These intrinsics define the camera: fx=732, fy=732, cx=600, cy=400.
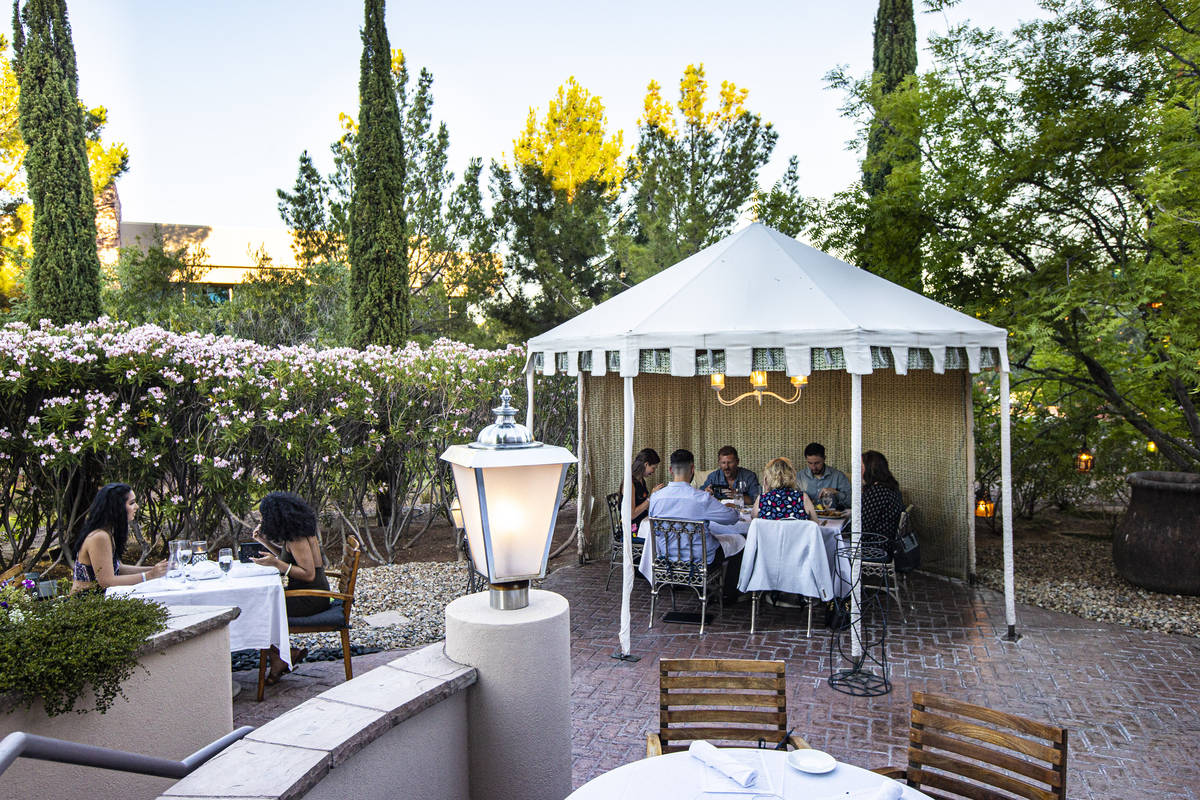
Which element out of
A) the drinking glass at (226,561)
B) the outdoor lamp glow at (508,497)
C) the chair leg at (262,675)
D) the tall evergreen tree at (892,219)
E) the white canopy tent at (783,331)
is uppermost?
the tall evergreen tree at (892,219)

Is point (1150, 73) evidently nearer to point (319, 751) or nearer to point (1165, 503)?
point (1165, 503)

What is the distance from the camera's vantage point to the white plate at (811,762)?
7.57ft

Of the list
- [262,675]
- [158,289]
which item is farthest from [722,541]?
[158,289]

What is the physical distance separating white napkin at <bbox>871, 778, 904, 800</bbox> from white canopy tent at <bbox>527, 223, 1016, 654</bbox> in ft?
10.5

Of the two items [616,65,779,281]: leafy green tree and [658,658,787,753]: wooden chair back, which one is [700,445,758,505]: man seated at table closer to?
[658,658,787,753]: wooden chair back

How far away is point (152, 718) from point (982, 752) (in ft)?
10.6

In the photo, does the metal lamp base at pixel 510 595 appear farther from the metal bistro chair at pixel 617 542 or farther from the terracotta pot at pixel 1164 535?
the terracotta pot at pixel 1164 535

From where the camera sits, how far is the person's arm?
460 cm

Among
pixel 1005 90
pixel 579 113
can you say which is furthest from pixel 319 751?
pixel 579 113

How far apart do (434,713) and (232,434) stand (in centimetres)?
564

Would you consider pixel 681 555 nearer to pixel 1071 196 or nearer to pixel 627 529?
pixel 627 529

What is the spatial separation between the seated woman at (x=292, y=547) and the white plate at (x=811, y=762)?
12.1 ft

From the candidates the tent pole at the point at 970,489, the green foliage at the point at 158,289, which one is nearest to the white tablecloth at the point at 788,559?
the tent pole at the point at 970,489

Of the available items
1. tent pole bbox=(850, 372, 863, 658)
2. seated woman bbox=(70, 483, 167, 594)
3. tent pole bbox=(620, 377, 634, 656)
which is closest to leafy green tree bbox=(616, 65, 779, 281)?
tent pole bbox=(620, 377, 634, 656)
